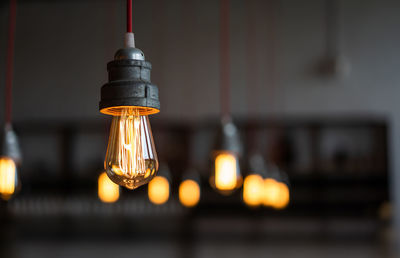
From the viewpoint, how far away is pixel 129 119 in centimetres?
132

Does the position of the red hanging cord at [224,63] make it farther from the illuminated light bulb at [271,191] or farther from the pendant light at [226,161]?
the pendant light at [226,161]

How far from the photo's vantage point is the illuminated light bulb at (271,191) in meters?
5.56

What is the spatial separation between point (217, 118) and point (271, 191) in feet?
12.1

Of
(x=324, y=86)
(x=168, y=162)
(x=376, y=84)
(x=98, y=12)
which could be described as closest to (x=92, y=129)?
(x=168, y=162)

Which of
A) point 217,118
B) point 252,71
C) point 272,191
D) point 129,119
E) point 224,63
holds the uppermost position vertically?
point 224,63

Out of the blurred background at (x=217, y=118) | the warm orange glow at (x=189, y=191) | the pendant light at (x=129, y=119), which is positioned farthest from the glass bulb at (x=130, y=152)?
the blurred background at (x=217, y=118)

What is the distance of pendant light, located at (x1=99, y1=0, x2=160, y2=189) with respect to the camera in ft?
4.20

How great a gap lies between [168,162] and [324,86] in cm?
290

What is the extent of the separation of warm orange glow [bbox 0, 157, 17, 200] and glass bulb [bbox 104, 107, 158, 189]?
154 centimetres

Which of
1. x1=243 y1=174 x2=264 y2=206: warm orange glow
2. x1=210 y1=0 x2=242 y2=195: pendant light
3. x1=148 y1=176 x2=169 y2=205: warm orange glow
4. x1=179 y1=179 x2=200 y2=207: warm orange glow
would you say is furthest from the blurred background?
x1=210 y1=0 x2=242 y2=195: pendant light

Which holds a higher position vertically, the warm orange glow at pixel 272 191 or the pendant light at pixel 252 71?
the pendant light at pixel 252 71

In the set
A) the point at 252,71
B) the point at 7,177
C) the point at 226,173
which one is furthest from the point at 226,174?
the point at 252,71

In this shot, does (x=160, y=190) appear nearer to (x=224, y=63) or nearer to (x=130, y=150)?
(x=224, y=63)

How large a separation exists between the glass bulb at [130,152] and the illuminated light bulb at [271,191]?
4289 mm
